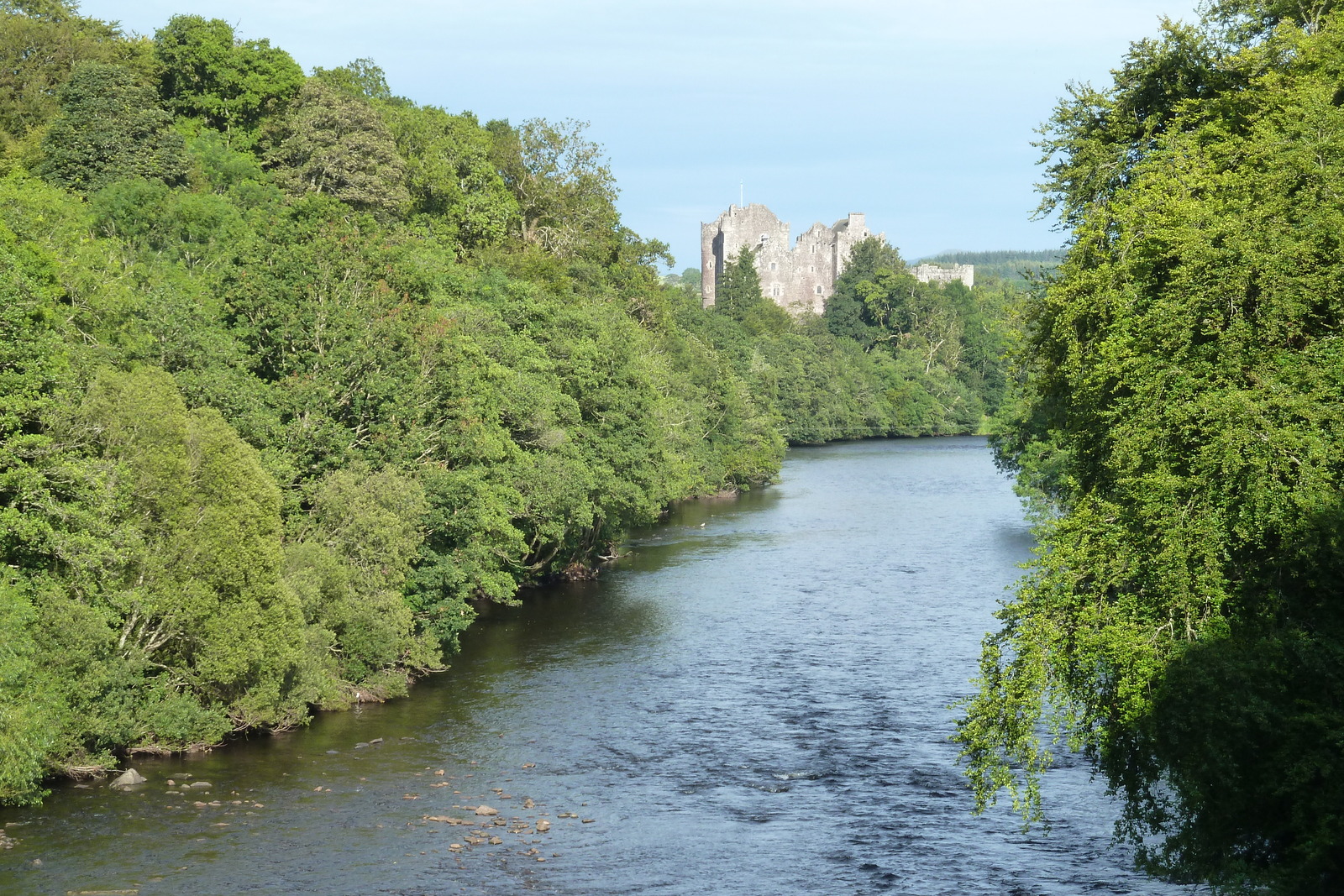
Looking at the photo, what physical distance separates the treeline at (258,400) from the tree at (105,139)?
14 cm

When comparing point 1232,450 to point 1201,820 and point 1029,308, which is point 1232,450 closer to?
point 1201,820

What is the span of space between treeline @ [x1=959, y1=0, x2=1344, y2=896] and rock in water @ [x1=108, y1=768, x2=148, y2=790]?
17.7 meters

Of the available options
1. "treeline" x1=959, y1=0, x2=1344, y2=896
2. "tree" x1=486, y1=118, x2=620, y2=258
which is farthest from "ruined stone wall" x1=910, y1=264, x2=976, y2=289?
A: "treeline" x1=959, y1=0, x2=1344, y2=896

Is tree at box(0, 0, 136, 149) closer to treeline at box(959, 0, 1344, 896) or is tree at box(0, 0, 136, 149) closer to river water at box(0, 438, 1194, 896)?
river water at box(0, 438, 1194, 896)

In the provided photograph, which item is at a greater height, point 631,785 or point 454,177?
point 454,177

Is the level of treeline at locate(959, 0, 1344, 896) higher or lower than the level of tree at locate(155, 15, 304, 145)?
lower

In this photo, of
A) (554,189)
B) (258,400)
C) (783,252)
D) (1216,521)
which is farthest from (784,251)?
(1216,521)

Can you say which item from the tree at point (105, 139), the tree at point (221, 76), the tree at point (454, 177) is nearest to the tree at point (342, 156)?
the tree at point (454, 177)

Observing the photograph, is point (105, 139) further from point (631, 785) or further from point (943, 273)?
point (943, 273)

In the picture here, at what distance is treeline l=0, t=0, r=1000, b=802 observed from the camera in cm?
2655

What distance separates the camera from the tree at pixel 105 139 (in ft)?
177

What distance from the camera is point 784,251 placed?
6663 inches

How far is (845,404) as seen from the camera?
421ft

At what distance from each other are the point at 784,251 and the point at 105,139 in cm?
12196
